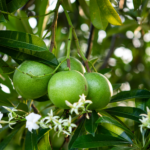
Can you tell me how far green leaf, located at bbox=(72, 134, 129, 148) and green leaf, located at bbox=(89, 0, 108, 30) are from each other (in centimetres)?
67

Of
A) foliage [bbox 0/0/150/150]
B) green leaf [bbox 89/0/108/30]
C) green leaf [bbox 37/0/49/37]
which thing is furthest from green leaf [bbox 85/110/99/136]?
green leaf [bbox 37/0/49/37]

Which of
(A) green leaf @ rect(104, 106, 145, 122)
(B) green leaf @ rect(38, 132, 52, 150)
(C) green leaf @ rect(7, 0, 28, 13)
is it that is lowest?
(B) green leaf @ rect(38, 132, 52, 150)

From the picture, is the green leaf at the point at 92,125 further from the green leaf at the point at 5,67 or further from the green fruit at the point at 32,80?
the green leaf at the point at 5,67

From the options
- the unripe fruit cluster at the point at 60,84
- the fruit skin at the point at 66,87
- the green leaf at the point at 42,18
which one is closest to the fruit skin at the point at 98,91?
the unripe fruit cluster at the point at 60,84

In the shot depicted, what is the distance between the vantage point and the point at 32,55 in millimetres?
1062

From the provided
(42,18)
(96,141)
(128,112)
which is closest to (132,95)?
(128,112)

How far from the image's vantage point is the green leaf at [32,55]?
1.04 metres

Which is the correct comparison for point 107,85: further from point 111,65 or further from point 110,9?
point 111,65

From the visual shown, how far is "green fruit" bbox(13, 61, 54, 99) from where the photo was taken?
1.01m

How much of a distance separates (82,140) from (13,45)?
22.9 inches

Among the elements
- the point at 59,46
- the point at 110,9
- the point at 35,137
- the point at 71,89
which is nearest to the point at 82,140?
the point at 71,89

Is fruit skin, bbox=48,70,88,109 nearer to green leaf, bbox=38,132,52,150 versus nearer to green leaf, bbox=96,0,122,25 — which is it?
green leaf, bbox=38,132,52,150

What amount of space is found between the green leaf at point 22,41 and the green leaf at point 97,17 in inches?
17.2

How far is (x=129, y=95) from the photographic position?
49.9 inches
